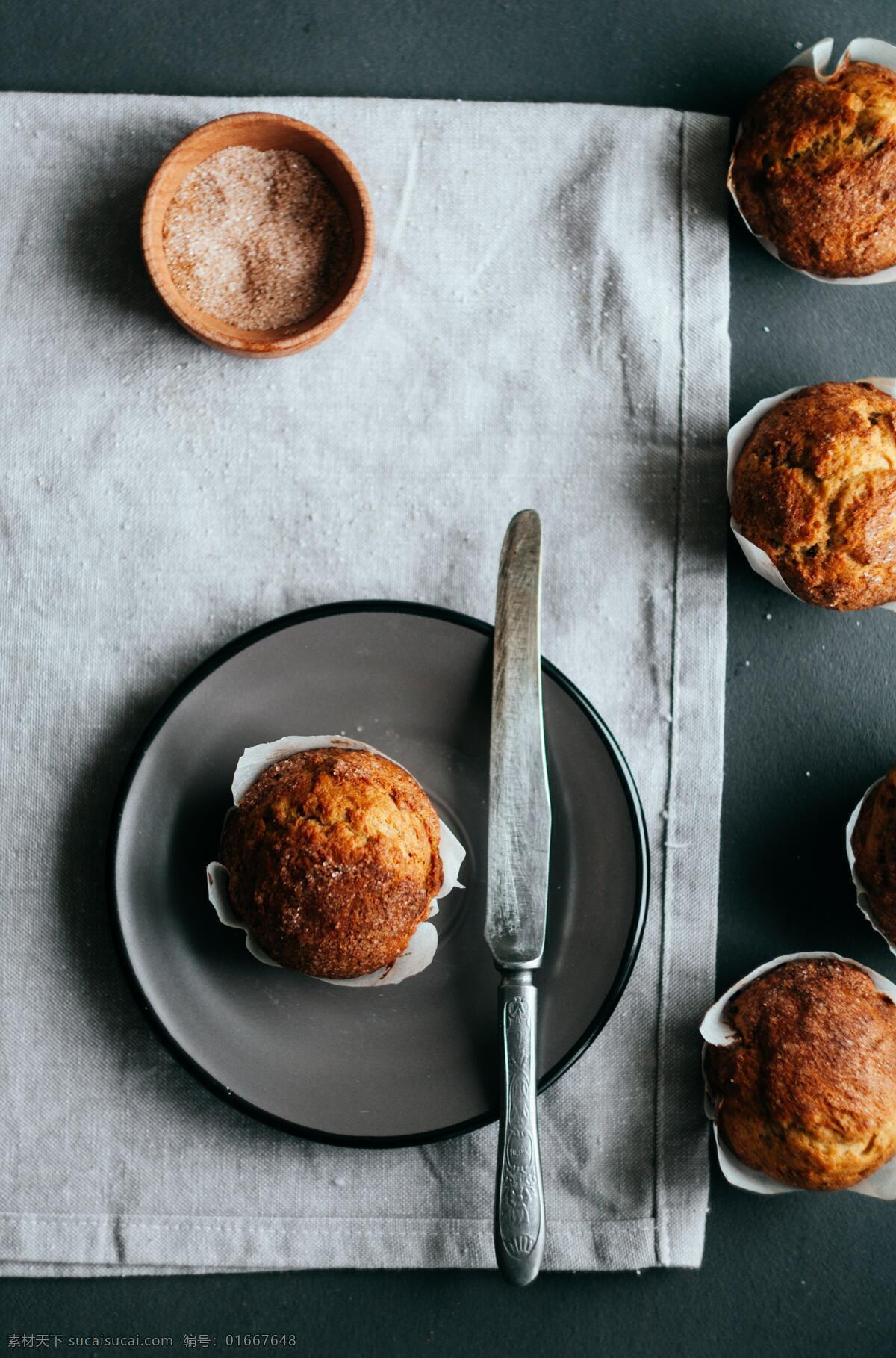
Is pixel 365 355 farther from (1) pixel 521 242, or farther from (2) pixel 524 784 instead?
(2) pixel 524 784

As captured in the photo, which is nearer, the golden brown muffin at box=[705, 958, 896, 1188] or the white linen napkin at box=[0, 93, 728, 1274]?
the golden brown muffin at box=[705, 958, 896, 1188]

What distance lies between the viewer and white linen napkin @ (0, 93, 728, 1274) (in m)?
1.46

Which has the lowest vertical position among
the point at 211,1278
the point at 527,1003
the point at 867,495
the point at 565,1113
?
the point at 211,1278

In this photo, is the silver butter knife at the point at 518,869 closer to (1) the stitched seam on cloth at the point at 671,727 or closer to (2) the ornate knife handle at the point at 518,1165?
(2) the ornate knife handle at the point at 518,1165

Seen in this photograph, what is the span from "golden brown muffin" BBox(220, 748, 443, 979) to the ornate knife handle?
0.20 m

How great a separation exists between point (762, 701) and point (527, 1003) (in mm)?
586

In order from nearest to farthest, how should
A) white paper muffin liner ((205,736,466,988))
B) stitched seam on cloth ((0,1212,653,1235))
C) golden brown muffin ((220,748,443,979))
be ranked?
1. golden brown muffin ((220,748,443,979))
2. white paper muffin liner ((205,736,466,988))
3. stitched seam on cloth ((0,1212,653,1235))

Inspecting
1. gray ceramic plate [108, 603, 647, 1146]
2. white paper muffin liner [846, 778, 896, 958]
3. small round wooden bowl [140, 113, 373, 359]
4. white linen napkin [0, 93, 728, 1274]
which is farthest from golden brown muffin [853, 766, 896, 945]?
small round wooden bowl [140, 113, 373, 359]

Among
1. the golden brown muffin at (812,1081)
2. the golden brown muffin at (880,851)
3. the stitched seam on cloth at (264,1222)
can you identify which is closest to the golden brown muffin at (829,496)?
the golden brown muffin at (880,851)

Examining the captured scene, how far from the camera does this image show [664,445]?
156cm

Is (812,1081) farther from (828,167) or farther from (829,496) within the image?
(828,167)

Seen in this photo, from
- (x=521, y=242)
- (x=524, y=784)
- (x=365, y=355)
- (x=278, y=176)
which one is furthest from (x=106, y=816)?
(x=521, y=242)

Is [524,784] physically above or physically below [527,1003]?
above

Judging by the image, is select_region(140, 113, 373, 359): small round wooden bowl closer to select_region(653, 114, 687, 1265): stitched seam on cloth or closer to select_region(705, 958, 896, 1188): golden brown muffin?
select_region(653, 114, 687, 1265): stitched seam on cloth
